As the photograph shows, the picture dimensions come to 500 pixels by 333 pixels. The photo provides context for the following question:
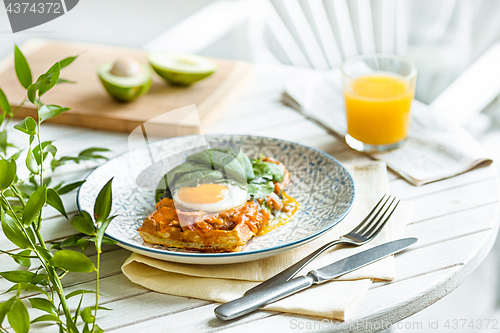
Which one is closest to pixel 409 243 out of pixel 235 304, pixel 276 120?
pixel 235 304

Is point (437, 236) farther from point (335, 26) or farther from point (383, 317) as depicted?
point (335, 26)

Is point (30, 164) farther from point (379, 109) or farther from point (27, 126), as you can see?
point (379, 109)

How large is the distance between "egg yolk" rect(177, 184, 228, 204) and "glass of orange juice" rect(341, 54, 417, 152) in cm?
64

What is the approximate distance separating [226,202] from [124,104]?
893mm

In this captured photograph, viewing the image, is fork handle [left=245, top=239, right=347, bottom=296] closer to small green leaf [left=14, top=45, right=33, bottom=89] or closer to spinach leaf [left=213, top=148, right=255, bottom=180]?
spinach leaf [left=213, top=148, right=255, bottom=180]

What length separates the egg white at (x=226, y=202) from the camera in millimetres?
1091

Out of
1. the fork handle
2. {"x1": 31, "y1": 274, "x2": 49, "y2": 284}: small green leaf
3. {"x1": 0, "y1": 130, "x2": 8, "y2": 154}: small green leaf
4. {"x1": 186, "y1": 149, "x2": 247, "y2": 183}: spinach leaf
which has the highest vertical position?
{"x1": 186, "y1": 149, "x2": 247, "y2": 183}: spinach leaf

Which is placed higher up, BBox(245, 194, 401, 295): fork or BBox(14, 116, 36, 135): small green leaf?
BBox(14, 116, 36, 135): small green leaf

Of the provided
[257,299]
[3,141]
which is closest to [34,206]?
[257,299]

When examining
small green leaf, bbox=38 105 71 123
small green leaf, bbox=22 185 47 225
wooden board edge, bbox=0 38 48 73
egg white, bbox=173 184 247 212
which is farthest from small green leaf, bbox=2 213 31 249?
wooden board edge, bbox=0 38 48 73

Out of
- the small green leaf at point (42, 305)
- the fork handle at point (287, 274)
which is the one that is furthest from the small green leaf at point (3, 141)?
the fork handle at point (287, 274)

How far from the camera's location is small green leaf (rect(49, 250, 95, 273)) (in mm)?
722

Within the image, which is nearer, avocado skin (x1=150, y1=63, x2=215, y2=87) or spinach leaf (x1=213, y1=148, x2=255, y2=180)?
spinach leaf (x1=213, y1=148, x2=255, y2=180)

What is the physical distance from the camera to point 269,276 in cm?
100
